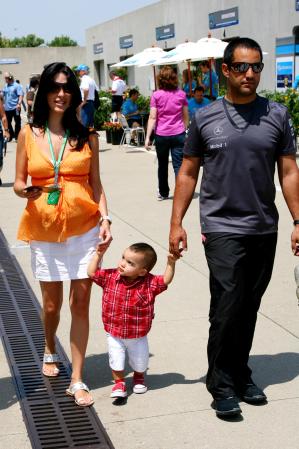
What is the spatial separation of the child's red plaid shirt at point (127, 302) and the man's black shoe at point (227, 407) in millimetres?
588

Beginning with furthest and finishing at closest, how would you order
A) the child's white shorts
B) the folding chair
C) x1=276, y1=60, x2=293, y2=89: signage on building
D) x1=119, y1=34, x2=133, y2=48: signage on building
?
x1=119, y1=34, x2=133, y2=48: signage on building, x1=276, y1=60, x2=293, y2=89: signage on building, the folding chair, the child's white shorts

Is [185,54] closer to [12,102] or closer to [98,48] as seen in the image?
[12,102]

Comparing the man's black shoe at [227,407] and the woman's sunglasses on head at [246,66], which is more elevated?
the woman's sunglasses on head at [246,66]

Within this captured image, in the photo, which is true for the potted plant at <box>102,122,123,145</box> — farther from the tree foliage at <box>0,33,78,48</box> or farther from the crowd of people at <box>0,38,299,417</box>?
the tree foliage at <box>0,33,78,48</box>

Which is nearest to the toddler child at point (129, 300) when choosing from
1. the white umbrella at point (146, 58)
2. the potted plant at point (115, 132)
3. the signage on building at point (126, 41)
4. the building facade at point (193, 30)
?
the potted plant at point (115, 132)

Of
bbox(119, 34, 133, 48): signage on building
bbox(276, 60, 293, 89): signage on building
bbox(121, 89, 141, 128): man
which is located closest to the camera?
bbox(121, 89, 141, 128): man

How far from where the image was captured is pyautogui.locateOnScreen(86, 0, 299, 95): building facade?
26812 mm

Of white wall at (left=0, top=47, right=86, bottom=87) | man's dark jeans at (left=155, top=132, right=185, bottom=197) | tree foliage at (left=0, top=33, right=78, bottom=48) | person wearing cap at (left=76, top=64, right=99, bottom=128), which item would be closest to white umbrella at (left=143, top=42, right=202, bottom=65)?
person wearing cap at (left=76, top=64, right=99, bottom=128)

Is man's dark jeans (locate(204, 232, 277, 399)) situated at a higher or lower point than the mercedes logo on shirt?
lower

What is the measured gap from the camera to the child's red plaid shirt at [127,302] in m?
4.56

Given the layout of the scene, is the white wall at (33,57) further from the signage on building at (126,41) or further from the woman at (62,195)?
the woman at (62,195)

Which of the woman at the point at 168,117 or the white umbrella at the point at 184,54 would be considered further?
the white umbrella at the point at 184,54

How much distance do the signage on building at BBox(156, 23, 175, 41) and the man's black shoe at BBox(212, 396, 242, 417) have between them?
35.0m

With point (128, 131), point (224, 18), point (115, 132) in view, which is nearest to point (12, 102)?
point (115, 132)
